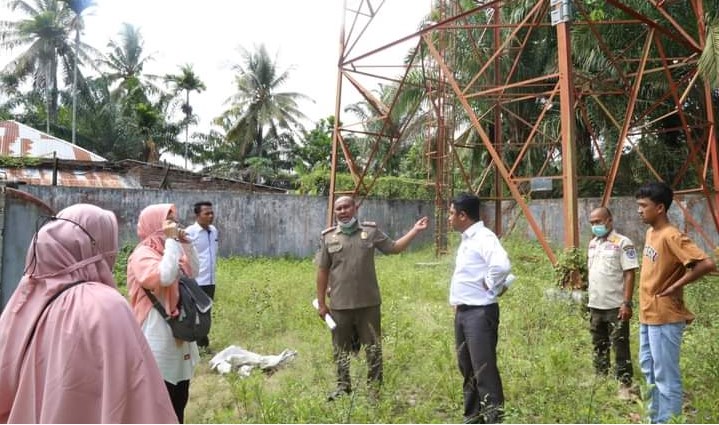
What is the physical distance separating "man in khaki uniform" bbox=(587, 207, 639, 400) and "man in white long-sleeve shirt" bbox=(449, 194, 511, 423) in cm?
115

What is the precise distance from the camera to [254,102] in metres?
29.0

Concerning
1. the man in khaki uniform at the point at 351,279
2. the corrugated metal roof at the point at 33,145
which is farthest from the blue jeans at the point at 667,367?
the corrugated metal roof at the point at 33,145

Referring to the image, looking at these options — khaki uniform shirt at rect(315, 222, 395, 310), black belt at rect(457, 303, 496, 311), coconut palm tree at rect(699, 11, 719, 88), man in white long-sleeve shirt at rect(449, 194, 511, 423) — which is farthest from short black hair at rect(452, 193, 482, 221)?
coconut palm tree at rect(699, 11, 719, 88)

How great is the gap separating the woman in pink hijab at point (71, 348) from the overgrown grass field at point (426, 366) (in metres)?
1.68

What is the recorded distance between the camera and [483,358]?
3.24 m

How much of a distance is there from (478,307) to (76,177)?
1393 centimetres

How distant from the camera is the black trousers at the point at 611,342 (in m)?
3.95

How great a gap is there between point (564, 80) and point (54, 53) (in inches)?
1100

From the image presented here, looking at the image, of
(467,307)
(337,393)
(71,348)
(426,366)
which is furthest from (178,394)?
(426,366)

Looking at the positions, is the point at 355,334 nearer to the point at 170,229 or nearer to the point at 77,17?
the point at 170,229

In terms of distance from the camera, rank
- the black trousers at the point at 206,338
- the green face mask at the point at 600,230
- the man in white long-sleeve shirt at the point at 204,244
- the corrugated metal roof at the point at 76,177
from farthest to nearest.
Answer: the corrugated metal roof at the point at 76,177
the man in white long-sleeve shirt at the point at 204,244
the black trousers at the point at 206,338
the green face mask at the point at 600,230

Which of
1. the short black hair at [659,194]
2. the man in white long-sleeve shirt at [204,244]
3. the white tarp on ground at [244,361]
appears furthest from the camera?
the man in white long-sleeve shirt at [204,244]

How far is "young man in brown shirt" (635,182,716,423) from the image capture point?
3.02 metres

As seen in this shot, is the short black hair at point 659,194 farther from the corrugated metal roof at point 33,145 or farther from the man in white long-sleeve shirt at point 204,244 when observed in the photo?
the corrugated metal roof at point 33,145
